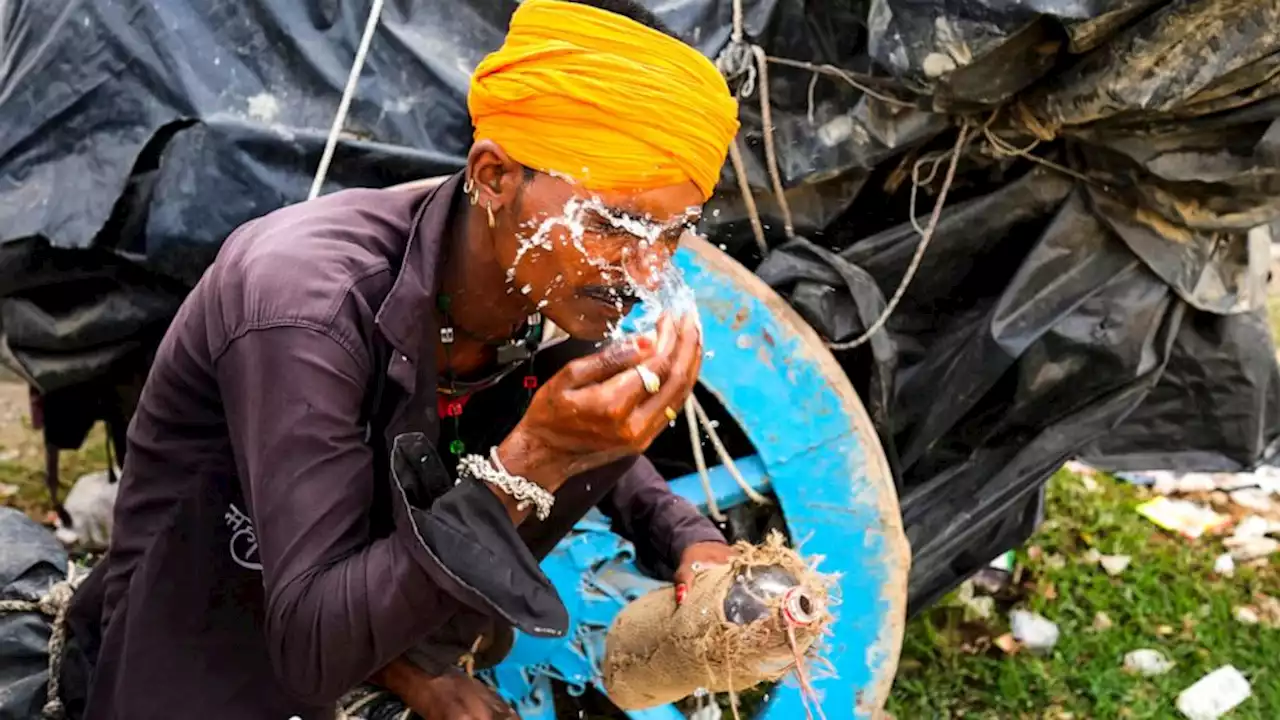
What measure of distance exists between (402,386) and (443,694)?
2.07 feet

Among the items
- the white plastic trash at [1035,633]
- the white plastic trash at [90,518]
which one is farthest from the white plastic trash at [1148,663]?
the white plastic trash at [90,518]

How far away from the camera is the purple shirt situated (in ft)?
5.09

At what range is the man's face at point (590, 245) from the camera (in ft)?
5.36

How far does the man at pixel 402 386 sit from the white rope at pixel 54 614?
220 mm

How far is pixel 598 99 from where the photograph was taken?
1.60m

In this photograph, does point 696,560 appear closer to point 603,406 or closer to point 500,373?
point 500,373

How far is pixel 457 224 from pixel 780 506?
1075mm

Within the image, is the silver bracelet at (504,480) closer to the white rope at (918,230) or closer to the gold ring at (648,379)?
the gold ring at (648,379)

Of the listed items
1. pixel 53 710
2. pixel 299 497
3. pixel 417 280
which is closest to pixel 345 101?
pixel 417 280

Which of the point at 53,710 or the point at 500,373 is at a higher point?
the point at 500,373

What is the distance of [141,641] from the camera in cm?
183

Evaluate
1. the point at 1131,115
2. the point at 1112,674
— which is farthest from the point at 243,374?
the point at 1112,674

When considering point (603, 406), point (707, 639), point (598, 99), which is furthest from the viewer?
point (707, 639)

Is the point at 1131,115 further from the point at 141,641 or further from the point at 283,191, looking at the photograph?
the point at 141,641
